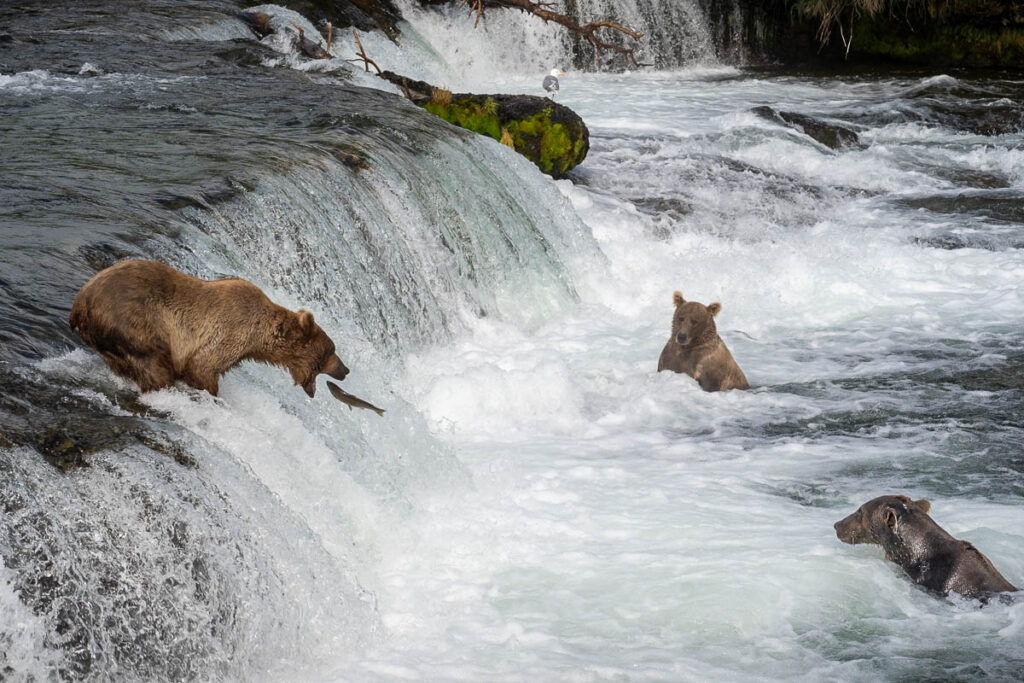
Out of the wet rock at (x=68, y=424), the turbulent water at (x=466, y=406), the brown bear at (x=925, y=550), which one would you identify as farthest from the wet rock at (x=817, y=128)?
the wet rock at (x=68, y=424)

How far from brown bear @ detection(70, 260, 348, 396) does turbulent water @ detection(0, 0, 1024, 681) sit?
0.13 metres

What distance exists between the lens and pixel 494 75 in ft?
57.2

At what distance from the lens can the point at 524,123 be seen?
11.1 metres

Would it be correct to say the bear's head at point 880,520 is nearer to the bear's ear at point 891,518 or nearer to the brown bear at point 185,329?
the bear's ear at point 891,518

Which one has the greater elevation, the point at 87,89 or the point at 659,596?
the point at 87,89

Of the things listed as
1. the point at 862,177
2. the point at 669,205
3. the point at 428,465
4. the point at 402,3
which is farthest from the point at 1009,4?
the point at 428,465

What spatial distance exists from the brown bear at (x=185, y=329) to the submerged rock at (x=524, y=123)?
6.90 meters

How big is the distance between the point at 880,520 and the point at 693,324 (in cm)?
237

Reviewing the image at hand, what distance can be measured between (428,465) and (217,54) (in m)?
6.62

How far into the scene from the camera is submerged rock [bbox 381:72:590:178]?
1105cm

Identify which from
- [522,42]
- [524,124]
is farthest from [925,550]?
[522,42]

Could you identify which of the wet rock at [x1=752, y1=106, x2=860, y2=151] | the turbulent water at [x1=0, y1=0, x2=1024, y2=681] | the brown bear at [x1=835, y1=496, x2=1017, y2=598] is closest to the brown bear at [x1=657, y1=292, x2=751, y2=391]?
the turbulent water at [x1=0, y1=0, x2=1024, y2=681]

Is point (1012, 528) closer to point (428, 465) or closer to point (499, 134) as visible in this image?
point (428, 465)

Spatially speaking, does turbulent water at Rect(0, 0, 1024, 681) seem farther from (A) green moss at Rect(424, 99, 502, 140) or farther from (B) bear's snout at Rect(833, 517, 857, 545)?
(A) green moss at Rect(424, 99, 502, 140)
